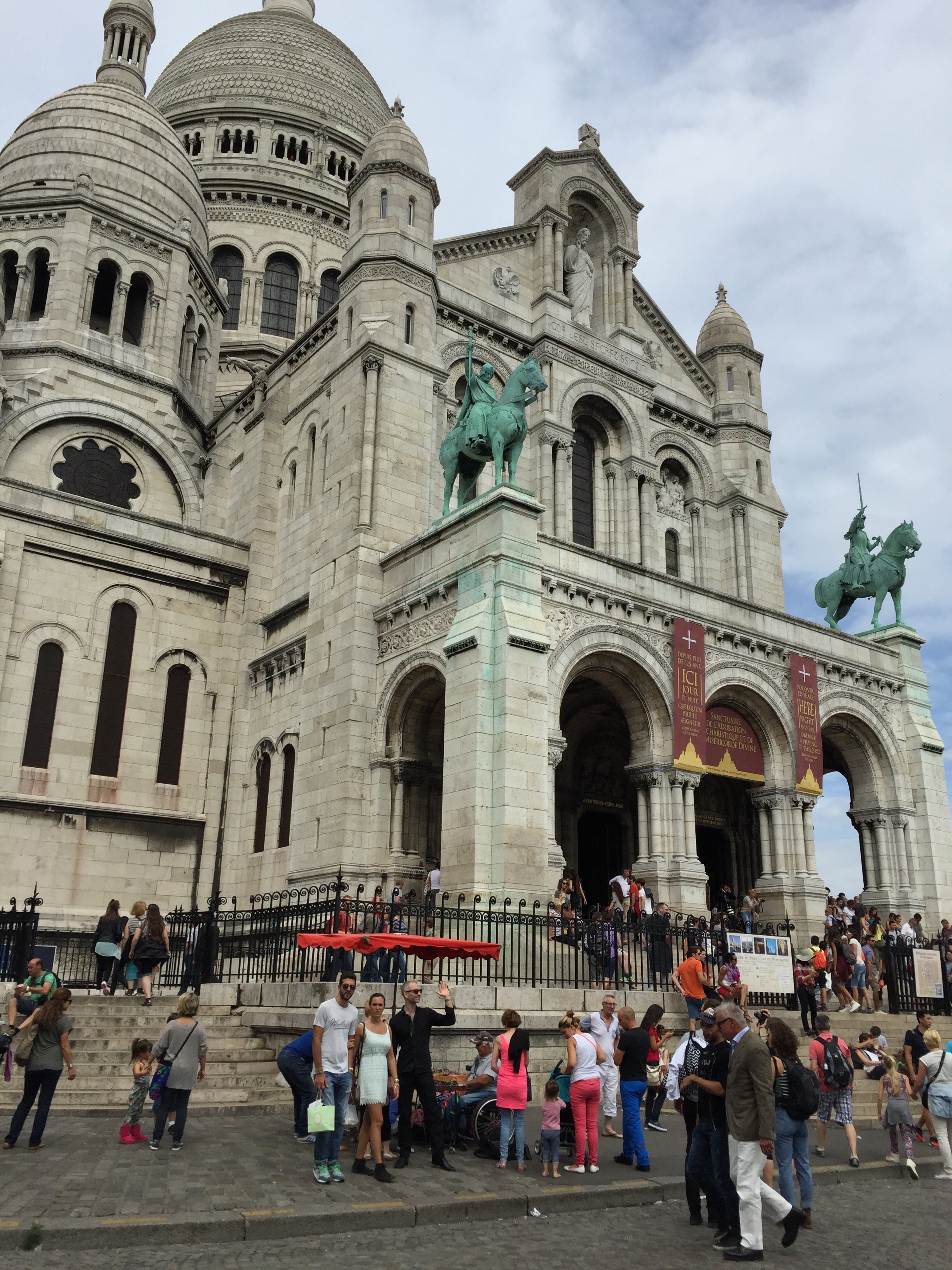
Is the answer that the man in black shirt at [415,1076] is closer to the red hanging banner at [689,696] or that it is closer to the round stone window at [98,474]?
the red hanging banner at [689,696]

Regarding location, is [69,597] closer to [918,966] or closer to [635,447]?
[635,447]

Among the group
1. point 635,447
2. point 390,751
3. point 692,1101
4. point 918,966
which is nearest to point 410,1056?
point 692,1101

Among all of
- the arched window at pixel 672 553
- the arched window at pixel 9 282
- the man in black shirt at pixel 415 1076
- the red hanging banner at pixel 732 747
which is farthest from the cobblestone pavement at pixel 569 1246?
the arched window at pixel 9 282

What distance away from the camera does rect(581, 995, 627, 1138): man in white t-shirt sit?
42.0 feet

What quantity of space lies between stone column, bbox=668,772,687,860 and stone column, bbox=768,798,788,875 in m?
3.51

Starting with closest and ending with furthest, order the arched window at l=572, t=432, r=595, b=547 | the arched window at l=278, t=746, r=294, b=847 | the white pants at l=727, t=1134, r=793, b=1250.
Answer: the white pants at l=727, t=1134, r=793, b=1250, the arched window at l=278, t=746, r=294, b=847, the arched window at l=572, t=432, r=595, b=547

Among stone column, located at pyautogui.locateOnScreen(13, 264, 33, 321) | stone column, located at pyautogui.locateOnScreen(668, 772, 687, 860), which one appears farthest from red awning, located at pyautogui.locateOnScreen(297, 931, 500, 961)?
stone column, located at pyautogui.locateOnScreen(13, 264, 33, 321)

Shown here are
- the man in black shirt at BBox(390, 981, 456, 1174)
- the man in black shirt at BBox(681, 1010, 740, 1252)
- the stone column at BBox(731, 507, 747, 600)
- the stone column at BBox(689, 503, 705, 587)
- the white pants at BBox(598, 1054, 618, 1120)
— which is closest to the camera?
the man in black shirt at BBox(681, 1010, 740, 1252)

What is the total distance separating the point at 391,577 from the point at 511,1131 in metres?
14.9

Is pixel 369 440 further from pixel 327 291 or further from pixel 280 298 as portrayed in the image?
pixel 327 291

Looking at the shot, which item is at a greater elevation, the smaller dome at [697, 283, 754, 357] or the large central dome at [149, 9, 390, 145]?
the large central dome at [149, 9, 390, 145]

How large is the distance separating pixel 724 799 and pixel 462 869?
12781 millimetres

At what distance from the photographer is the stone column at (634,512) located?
30.6 meters

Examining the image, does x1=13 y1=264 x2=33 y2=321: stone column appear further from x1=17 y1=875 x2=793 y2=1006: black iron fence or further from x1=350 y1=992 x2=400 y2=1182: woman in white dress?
x1=350 y1=992 x2=400 y2=1182: woman in white dress
